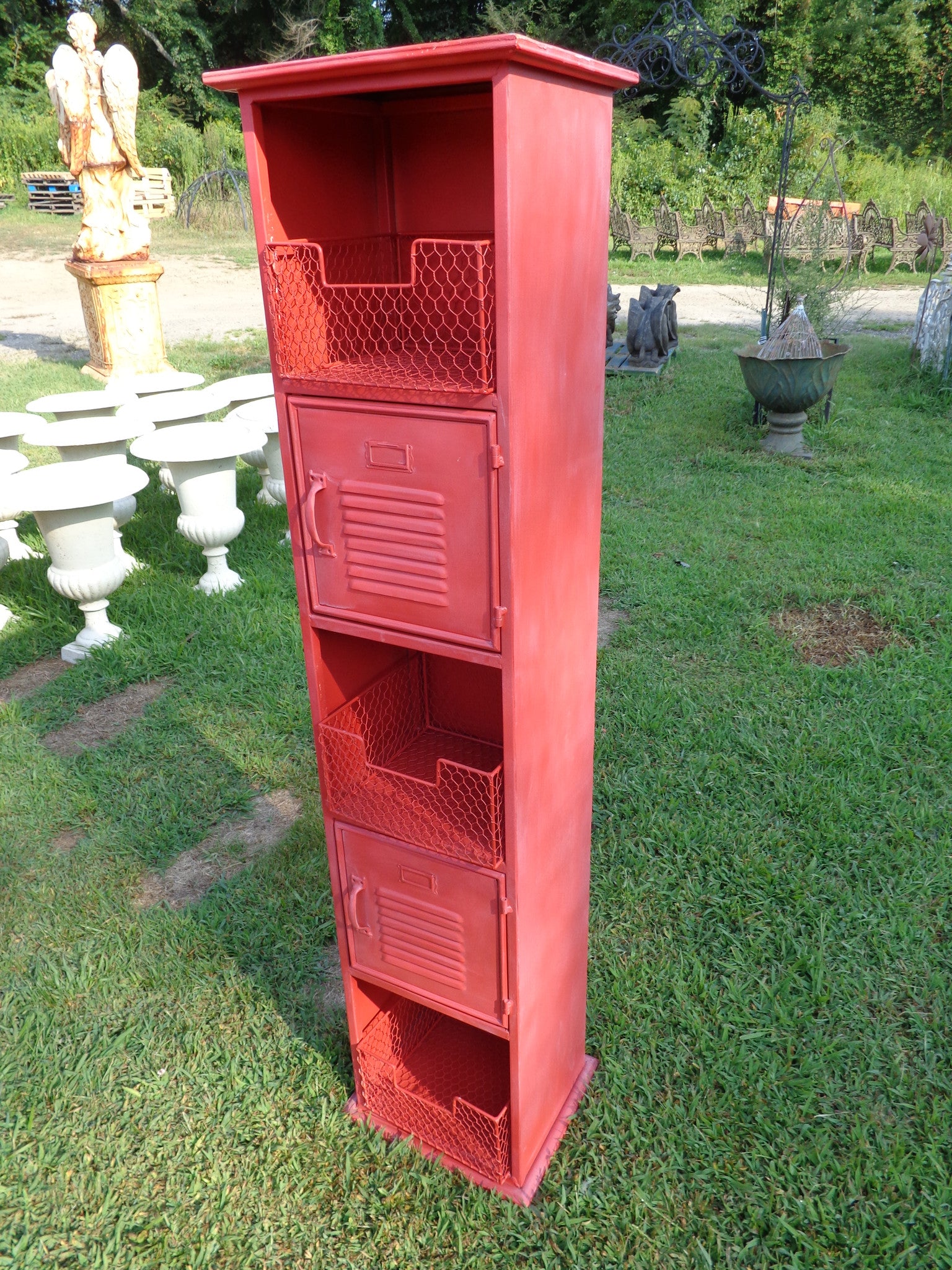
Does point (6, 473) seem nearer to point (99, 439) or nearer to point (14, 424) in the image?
point (99, 439)

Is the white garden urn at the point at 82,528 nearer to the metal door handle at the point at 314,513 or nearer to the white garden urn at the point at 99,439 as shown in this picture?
the white garden urn at the point at 99,439

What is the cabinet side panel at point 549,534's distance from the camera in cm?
159

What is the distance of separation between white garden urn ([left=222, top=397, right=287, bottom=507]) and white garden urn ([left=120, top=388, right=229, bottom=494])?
16 centimetres

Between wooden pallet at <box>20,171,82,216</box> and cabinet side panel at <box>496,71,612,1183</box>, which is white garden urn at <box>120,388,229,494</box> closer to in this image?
cabinet side panel at <box>496,71,612,1183</box>

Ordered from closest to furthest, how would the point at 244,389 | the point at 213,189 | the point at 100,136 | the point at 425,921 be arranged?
the point at 425,921 < the point at 244,389 < the point at 100,136 < the point at 213,189

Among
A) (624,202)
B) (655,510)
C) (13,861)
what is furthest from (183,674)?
(624,202)

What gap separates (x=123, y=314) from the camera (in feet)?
32.3

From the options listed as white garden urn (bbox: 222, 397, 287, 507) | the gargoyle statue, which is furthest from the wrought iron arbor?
white garden urn (bbox: 222, 397, 287, 507)

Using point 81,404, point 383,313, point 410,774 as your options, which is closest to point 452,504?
point 383,313

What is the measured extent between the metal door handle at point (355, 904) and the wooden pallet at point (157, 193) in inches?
881

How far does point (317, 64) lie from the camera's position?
1546mm

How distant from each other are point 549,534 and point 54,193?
24.7 m

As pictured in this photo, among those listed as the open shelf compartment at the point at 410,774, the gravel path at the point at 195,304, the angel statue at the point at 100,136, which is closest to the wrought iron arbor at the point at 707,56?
the gravel path at the point at 195,304

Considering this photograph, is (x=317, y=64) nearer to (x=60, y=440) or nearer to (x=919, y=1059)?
(x=919, y=1059)
